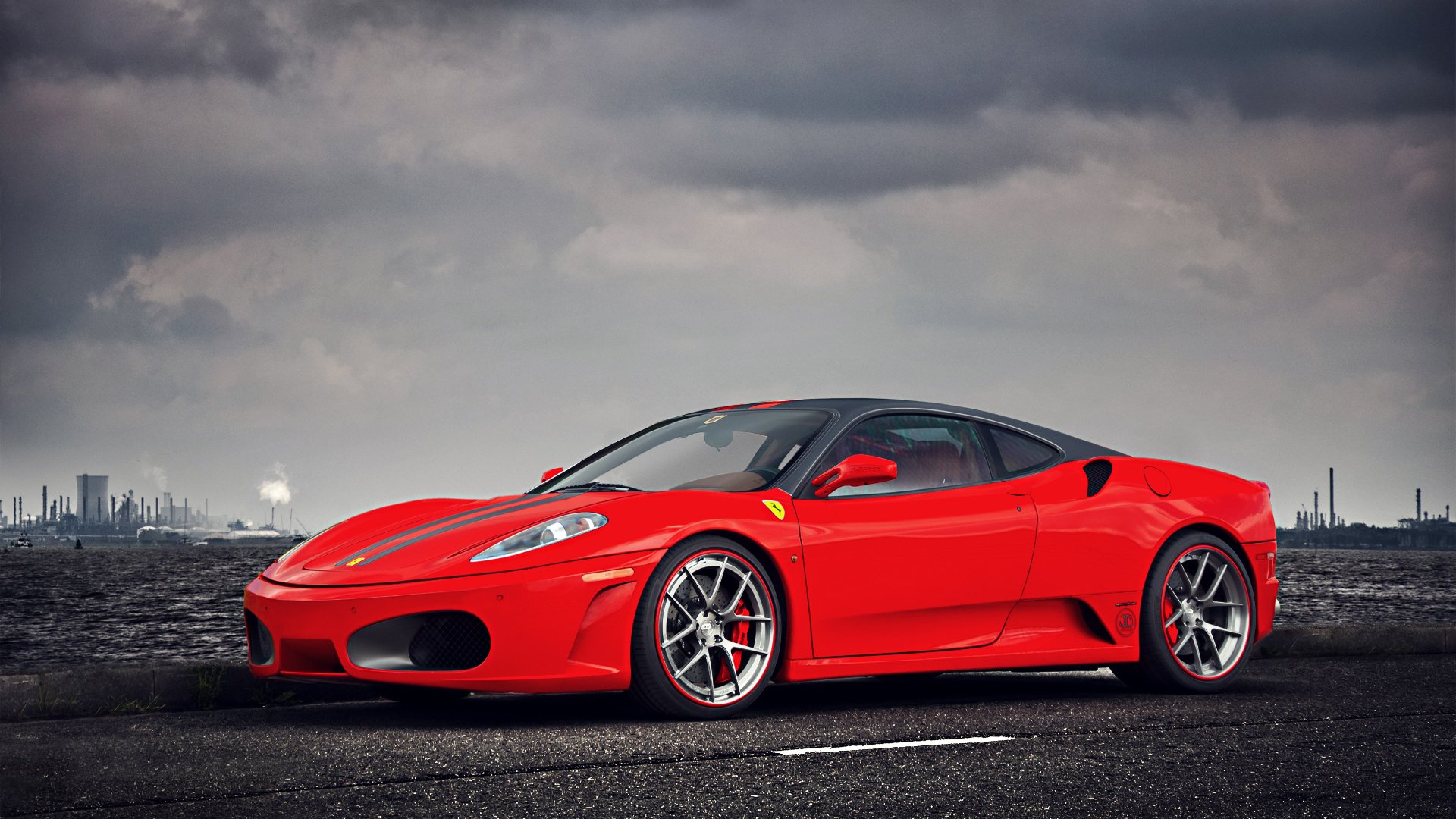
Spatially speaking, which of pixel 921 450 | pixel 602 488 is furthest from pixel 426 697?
pixel 921 450

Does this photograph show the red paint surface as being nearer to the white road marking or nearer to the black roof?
the black roof

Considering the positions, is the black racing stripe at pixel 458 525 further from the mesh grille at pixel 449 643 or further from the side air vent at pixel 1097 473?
the side air vent at pixel 1097 473

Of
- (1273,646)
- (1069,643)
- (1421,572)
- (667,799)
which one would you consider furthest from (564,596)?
(1421,572)

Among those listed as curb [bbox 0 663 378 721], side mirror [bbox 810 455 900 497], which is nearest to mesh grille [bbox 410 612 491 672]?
curb [bbox 0 663 378 721]

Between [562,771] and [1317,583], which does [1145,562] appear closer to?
[562,771]

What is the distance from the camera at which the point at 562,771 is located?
13.5 ft

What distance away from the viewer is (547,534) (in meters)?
5.29

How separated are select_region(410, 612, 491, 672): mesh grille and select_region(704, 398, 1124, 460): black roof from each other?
192 cm

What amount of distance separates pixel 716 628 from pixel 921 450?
1.50m

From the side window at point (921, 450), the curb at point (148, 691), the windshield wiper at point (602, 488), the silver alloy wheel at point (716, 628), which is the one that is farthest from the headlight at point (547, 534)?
the side window at point (921, 450)

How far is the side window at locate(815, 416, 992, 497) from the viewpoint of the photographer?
6188mm

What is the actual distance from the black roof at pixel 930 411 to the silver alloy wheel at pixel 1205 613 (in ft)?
2.18

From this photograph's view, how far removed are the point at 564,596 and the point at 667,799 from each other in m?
1.52

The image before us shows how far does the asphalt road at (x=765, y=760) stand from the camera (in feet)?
12.2
